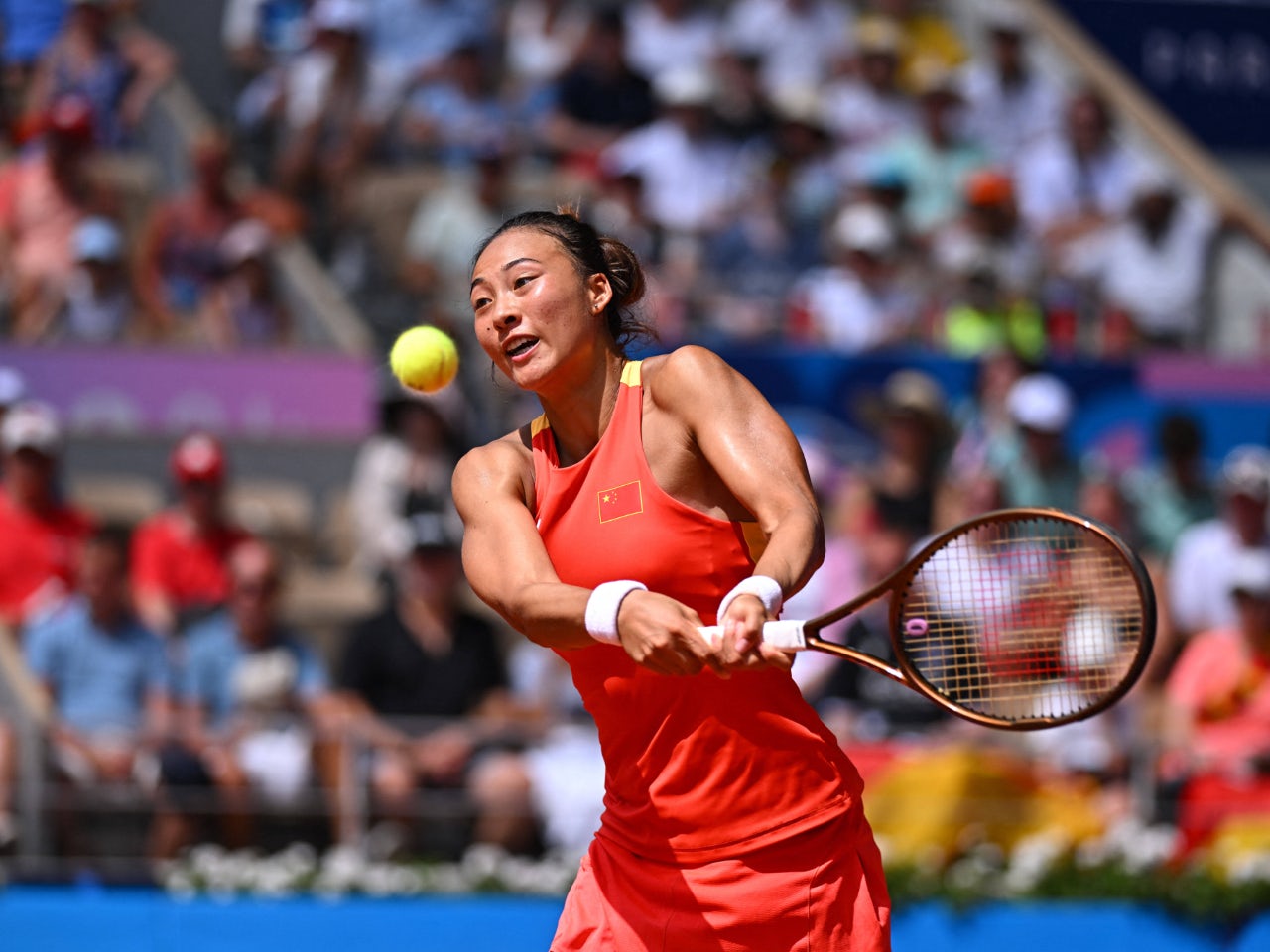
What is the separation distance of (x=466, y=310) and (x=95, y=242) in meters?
1.73

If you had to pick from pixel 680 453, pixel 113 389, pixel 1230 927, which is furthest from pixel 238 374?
pixel 680 453

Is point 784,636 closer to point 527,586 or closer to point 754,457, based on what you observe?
point 754,457

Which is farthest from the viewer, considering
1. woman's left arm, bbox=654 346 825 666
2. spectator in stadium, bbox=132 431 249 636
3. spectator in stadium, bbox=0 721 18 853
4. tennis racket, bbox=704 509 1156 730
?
spectator in stadium, bbox=132 431 249 636

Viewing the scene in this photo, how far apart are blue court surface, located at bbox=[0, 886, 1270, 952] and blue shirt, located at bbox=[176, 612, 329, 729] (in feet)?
2.57

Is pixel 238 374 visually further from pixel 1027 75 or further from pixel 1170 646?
pixel 1027 75

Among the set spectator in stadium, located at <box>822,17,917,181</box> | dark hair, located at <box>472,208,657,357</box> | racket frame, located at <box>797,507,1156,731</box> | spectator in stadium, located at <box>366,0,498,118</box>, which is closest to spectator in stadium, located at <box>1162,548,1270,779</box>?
racket frame, located at <box>797,507,1156,731</box>

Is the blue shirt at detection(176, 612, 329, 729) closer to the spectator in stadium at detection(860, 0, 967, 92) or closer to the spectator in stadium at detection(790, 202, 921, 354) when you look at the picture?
the spectator in stadium at detection(790, 202, 921, 354)

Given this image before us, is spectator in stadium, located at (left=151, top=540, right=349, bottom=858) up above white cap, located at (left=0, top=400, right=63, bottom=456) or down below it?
below

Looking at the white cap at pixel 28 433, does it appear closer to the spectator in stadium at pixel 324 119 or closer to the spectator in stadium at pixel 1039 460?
the spectator in stadium at pixel 324 119

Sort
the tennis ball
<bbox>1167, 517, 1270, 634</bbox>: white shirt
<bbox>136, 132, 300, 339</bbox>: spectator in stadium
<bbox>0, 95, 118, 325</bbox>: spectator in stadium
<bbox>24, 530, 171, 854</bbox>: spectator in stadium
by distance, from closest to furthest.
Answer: the tennis ball, <bbox>24, 530, 171, 854</bbox>: spectator in stadium, <bbox>1167, 517, 1270, 634</bbox>: white shirt, <bbox>0, 95, 118, 325</bbox>: spectator in stadium, <bbox>136, 132, 300, 339</bbox>: spectator in stadium

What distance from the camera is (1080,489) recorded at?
26.5 ft

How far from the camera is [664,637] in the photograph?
122 inches

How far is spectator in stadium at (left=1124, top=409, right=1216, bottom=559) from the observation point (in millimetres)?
8391

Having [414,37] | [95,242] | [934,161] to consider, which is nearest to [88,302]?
[95,242]
